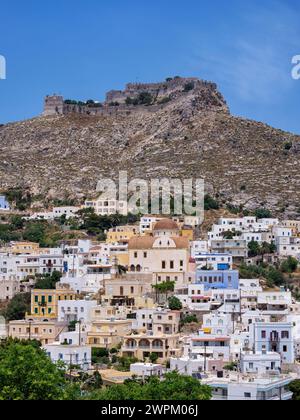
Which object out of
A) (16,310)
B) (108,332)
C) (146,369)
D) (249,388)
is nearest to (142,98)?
(16,310)

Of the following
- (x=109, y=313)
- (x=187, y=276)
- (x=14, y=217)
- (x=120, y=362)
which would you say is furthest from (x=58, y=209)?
(x=120, y=362)

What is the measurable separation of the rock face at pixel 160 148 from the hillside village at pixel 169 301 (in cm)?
1169

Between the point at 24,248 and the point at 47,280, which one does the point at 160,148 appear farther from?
the point at 47,280

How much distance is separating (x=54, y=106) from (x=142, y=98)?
791 cm

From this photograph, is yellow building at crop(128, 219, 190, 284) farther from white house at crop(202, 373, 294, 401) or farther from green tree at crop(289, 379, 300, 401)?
green tree at crop(289, 379, 300, 401)

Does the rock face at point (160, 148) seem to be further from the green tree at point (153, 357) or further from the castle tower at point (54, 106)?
the green tree at point (153, 357)

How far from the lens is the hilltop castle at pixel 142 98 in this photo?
85.6 m

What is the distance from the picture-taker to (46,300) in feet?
145

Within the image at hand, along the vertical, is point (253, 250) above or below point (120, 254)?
above

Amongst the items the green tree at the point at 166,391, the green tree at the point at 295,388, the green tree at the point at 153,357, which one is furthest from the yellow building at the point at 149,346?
the green tree at the point at 166,391

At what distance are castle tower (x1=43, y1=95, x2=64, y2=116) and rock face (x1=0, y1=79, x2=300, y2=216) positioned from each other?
0.49 meters

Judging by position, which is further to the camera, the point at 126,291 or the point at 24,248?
the point at 24,248

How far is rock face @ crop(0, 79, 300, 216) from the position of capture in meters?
72.2

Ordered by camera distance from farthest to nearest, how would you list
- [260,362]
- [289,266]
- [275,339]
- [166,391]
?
[289,266], [275,339], [260,362], [166,391]
